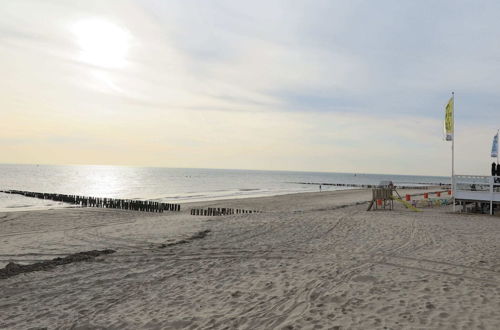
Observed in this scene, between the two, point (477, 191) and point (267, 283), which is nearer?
point (267, 283)

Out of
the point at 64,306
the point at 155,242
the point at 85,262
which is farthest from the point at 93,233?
the point at 64,306

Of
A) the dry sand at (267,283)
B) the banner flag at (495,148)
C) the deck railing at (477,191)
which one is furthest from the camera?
the banner flag at (495,148)

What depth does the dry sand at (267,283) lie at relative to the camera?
595 centimetres

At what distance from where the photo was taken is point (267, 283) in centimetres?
785

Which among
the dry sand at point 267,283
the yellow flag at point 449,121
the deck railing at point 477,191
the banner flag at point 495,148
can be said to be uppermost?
the yellow flag at point 449,121

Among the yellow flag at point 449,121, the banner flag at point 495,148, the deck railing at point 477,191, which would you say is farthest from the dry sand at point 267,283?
the banner flag at point 495,148

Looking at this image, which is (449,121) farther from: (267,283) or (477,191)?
(267,283)

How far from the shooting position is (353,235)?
45.3 ft

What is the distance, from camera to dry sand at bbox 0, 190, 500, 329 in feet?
19.5

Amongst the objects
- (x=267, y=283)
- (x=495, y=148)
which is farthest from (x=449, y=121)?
(x=267, y=283)

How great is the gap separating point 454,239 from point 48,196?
51241 mm

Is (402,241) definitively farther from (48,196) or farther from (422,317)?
(48,196)

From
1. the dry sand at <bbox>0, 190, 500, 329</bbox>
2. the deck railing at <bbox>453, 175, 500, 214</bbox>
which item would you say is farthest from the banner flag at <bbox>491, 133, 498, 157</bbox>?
the dry sand at <bbox>0, 190, 500, 329</bbox>

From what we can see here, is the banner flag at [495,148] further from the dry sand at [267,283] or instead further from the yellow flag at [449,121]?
the dry sand at [267,283]
